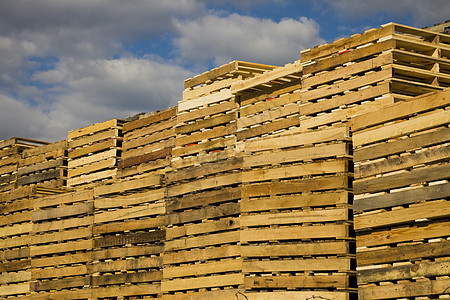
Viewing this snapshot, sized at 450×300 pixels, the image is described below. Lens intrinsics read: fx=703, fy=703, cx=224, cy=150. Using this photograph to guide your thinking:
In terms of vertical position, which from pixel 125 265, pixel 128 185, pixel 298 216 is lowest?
pixel 125 265

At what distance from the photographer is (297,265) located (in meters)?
9.65

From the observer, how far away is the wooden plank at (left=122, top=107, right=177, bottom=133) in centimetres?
1307

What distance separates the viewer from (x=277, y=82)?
36.4 ft

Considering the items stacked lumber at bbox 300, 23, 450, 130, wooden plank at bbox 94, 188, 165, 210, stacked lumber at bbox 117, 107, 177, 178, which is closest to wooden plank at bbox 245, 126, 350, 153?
stacked lumber at bbox 300, 23, 450, 130

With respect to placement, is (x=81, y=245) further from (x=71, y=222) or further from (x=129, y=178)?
(x=129, y=178)

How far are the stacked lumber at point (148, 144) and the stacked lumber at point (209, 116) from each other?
401 millimetres

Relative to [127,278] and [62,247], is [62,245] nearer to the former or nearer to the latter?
[62,247]

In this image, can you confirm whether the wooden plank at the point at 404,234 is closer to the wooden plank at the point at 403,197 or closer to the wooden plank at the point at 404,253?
the wooden plank at the point at 404,253

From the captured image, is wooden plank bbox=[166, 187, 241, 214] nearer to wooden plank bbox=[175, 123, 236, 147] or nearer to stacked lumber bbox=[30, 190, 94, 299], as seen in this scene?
wooden plank bbox=[175, 123, 236, 147]

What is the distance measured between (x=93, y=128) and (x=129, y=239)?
308cm

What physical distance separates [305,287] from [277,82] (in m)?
3.33

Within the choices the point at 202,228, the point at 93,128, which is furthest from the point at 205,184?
the point at 93,128

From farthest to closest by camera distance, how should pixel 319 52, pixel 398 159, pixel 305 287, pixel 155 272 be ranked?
pixel 155 272
pixel 319 52
pixel 305 287
pixel 398 159

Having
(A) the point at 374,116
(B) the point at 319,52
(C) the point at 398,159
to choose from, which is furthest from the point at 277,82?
(C) the point at 398,159
